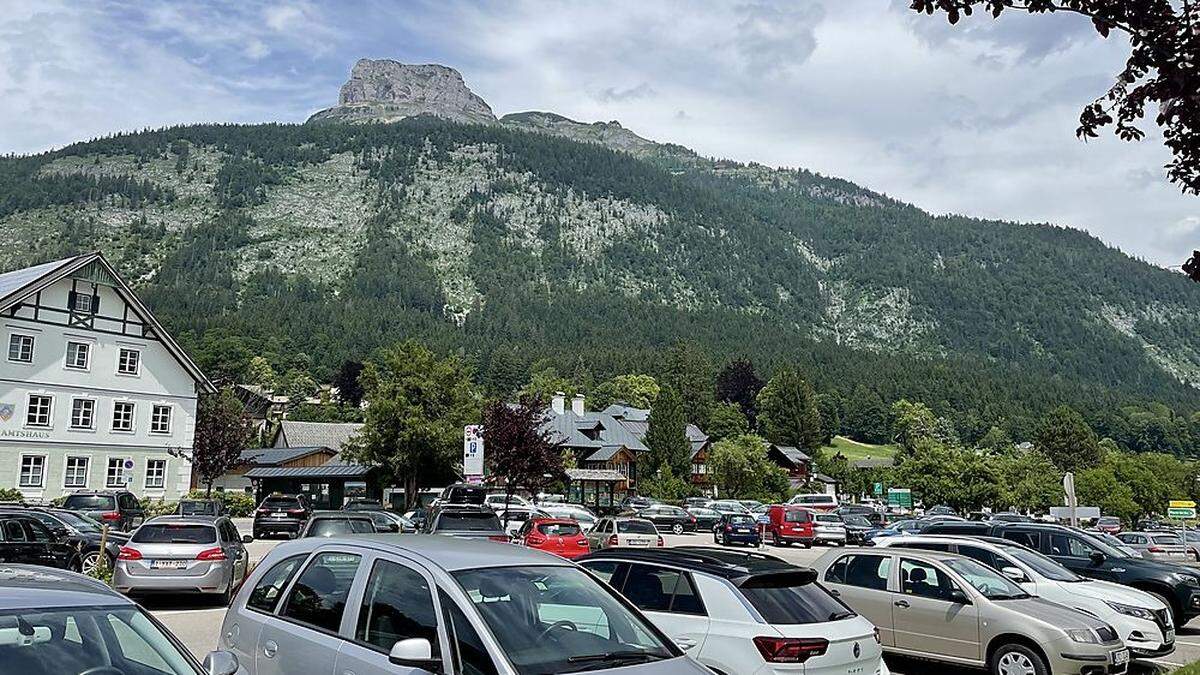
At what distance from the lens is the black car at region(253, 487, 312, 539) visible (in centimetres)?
3503

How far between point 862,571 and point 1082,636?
8.87 ft

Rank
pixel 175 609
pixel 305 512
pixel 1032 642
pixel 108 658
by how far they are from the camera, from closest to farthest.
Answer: pixel 108 658 < pixel 1032 642 < pixel 175 609 < pixel 305 512

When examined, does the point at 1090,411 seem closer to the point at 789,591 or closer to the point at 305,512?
the point at 305,512

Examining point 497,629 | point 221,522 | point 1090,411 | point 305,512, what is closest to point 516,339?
point 1090,411

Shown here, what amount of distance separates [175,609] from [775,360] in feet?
569

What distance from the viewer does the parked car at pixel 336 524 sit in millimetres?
19734

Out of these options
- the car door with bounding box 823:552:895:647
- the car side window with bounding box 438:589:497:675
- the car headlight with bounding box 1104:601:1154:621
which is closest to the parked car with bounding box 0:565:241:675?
the car side window with bounding box 438:589:497:675

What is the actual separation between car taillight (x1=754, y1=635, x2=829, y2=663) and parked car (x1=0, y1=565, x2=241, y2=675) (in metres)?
4.23

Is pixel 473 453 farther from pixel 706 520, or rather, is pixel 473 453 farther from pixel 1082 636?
pixel 706 520

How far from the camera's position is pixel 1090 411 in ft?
575

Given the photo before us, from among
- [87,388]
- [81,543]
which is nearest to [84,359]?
[87,388]

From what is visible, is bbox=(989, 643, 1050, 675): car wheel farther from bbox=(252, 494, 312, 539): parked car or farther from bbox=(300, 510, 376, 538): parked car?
bbox=(252, 494, 312, 539): parked car

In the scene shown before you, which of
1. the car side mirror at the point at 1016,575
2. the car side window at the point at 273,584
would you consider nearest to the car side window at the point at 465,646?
the car side window at the point at 273,584

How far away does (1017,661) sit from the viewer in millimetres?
10703
